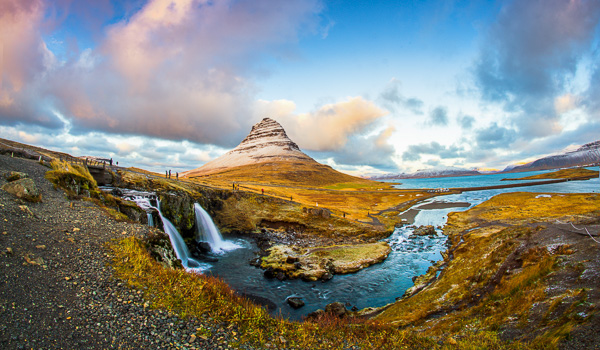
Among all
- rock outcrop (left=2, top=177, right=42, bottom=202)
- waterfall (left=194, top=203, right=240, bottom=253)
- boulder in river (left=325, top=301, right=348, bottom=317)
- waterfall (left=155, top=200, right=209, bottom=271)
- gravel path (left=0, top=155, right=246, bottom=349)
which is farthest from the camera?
waterfall (left=194, top=203, right=240, bottom=253)

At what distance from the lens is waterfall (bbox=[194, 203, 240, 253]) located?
138ft

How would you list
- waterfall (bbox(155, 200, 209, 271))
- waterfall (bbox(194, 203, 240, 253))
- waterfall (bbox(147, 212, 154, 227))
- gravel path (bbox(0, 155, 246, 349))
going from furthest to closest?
waterfall (bbox(194, 203, 240, 253))
waterfall (bbox(155, 200, 209, 271))
waterfall (bbox(147, 212, 154, 227))
gravel path (bbox(0, 155, 246, 349))

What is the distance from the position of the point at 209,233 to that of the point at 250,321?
36830 millimetres

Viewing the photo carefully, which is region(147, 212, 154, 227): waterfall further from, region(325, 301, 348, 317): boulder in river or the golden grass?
the golden grass

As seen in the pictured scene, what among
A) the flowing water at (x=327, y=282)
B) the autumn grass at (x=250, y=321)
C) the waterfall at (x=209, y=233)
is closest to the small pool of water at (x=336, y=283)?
the flowing water at (x=327, y=282)

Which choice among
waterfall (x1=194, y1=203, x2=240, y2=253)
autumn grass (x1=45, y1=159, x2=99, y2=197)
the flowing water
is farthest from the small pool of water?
autumn grass (x1=45, y1=159, x2=99, y2=197)

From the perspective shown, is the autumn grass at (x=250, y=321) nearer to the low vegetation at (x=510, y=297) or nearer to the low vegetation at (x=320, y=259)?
the low vegetation at (x=510, y=297)

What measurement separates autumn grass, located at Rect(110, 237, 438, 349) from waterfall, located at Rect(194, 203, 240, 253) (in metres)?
29.2

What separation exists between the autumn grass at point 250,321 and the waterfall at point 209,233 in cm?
2919

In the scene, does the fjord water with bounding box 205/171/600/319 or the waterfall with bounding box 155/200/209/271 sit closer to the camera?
the fjord water with bounding box 205/171/600/319

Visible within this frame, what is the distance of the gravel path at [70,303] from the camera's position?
27.9ft

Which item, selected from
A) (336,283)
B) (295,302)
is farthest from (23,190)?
(336,283)

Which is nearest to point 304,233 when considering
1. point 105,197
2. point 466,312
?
point 105,197

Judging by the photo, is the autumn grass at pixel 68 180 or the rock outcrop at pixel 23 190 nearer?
the rock outcrop at pixel 23 190
